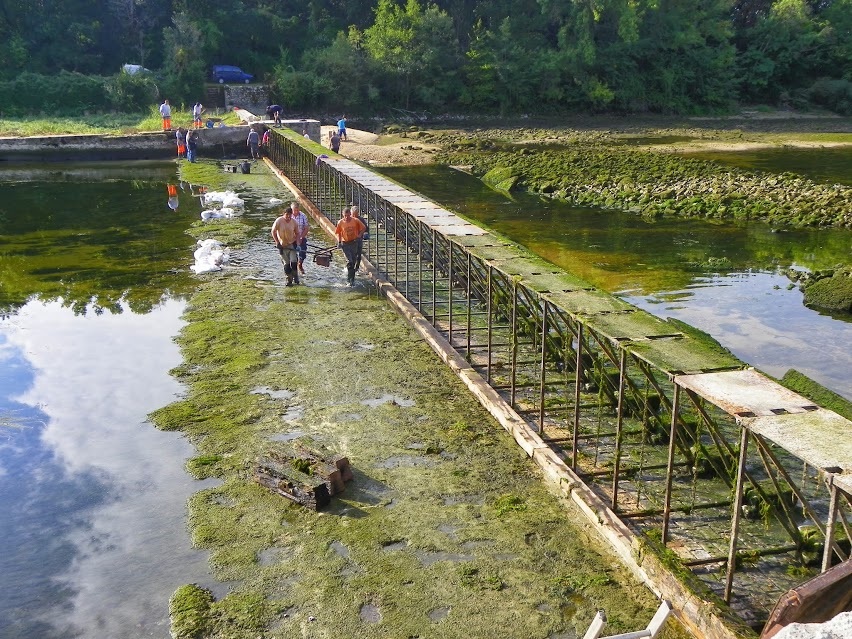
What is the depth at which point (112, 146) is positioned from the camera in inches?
1740

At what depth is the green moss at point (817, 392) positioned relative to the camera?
13.5m

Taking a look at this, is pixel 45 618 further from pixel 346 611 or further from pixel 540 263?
pixel 540 263

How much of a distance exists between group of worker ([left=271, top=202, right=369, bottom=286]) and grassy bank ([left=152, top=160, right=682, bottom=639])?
3.82m

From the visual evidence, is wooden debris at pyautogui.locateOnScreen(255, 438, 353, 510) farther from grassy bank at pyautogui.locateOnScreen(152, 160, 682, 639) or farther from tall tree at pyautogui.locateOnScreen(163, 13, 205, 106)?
tall tree at pyautogui.locateOnScreen(163, 13, 205, 106)

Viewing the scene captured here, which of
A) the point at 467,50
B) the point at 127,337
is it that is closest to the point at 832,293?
the point at 127,337

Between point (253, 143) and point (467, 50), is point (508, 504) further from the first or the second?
point (467, 50)

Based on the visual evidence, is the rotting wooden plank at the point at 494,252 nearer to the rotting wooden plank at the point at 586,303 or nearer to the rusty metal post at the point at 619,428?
the rotting wooden plank at the point at 586,303

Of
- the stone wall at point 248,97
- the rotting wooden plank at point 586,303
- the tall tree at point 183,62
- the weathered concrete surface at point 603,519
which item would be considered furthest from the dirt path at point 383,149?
the rotting wooden plank at point 586,303

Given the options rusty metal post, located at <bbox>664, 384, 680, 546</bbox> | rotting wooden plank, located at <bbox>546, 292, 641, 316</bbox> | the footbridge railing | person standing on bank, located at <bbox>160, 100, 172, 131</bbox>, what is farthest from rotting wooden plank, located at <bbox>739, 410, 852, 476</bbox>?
person standing on bank, located at <bbox>160, 100, 172, 131</bbox>

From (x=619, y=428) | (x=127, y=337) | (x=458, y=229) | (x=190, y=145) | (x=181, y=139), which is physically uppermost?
(x=181, y=139)

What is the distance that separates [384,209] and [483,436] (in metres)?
10.6

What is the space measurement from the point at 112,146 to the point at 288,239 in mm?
29048

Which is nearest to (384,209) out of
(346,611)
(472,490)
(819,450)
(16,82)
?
(472,490)

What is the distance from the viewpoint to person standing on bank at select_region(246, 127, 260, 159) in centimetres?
4138
